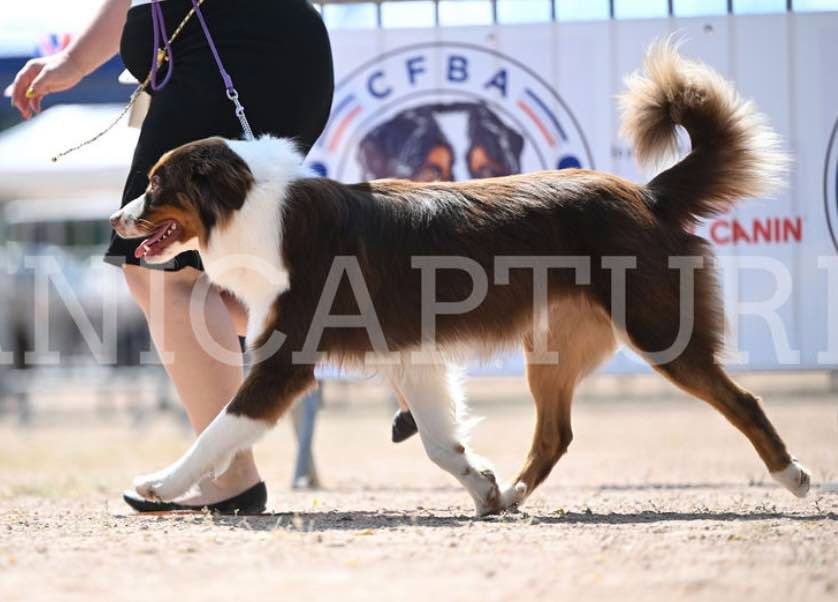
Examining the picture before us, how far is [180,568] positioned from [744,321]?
4720mm

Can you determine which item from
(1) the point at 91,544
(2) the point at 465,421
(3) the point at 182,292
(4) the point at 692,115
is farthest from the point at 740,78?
(1) the point at 91,544

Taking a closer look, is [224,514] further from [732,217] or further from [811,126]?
[811,126]

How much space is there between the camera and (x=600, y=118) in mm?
7391

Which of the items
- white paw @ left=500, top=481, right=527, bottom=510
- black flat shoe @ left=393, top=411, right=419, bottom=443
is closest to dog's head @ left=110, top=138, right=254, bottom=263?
black flat shoe @ left=393, top=411, right=419, bottom=443

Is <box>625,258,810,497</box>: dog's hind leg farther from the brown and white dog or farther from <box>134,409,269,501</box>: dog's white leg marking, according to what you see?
<box>134,409,269,501</box>: dog's white leg marking

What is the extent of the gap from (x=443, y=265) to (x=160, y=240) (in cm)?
105

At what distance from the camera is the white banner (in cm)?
717

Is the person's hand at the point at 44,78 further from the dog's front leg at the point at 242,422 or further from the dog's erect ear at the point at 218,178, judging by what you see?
the dog's front leg at the point at 242,422

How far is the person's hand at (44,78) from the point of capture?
16.2ft

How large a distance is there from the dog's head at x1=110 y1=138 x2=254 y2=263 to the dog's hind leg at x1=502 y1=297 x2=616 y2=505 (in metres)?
1.38

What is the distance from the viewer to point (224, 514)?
15.6 feet

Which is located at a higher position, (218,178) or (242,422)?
(218,178)

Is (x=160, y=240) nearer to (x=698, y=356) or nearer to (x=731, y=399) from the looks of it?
(x=698, y=356)

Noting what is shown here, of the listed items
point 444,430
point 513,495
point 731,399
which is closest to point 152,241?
point 444,430
